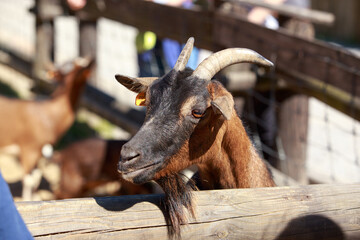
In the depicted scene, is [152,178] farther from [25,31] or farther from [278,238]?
[25,31]

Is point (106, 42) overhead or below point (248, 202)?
below

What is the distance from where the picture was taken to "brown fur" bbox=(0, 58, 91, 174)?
588cm

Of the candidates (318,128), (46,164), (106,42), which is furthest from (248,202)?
(106,42)

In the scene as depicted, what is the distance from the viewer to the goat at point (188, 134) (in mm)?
2203

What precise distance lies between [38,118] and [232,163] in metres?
3.99

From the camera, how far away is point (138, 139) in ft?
7.27

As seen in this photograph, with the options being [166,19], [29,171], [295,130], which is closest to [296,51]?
A: [295,130]

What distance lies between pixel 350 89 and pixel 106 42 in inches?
375

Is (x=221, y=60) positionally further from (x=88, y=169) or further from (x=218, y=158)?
(x=88, y=169)

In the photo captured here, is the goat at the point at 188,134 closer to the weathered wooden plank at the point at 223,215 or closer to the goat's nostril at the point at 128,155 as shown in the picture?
the goat's nostril at the point at 128,155

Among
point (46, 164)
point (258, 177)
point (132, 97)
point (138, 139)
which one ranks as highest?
point (138, 139)

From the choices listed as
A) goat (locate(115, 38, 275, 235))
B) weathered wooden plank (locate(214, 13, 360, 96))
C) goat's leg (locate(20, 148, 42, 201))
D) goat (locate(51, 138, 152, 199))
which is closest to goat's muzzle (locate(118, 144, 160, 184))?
goat (locate(115, 38, 275, 235))

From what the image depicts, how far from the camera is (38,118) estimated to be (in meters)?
6.03

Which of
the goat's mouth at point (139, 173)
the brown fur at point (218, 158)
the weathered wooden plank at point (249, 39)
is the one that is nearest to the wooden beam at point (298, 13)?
the weathered wooden plank at point (249, 39)
